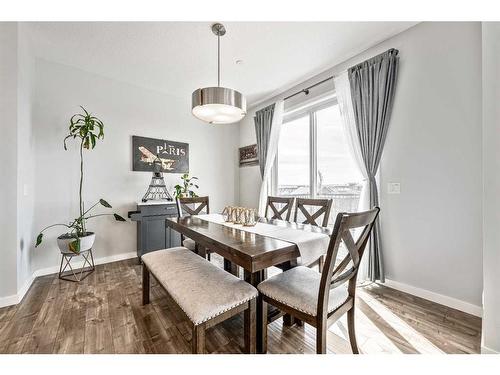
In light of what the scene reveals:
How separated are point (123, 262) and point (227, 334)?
7.15 ft

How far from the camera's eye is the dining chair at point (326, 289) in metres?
1.00

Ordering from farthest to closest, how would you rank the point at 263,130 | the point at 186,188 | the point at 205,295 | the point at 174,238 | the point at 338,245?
the point at 263,130
the point at 186,188
the point at 174,238
the point at 205,295
the point at 338,245

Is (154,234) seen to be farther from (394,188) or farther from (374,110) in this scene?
(374,110)

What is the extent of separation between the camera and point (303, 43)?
7.23 feet

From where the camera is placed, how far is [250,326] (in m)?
1.19

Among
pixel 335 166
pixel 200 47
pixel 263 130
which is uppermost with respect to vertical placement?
pixel 200 47

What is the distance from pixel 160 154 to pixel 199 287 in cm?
266

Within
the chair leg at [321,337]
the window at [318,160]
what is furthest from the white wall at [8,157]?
the window at [318,160]

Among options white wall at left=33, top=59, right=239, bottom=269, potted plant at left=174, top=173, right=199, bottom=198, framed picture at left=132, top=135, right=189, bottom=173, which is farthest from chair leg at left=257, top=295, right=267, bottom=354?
framed picture at left=132, top=135, right=189, bottom=173

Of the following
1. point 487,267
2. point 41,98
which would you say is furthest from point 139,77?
point 487,267

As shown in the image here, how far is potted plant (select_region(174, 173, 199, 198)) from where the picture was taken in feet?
10.9

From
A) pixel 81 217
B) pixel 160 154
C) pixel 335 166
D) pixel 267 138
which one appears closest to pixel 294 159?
pixel 267 138

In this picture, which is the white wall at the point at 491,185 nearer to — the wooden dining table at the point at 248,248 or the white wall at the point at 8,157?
the wooden dining table at the point at 248,248
